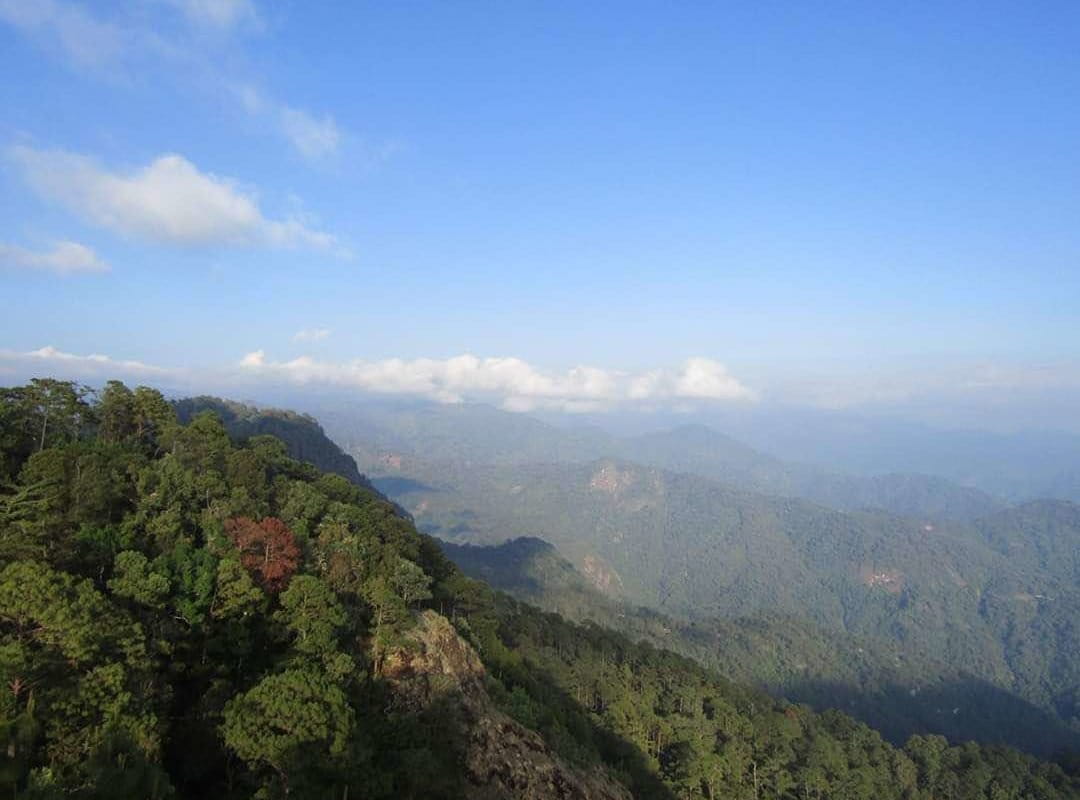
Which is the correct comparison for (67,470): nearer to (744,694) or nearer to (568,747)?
(568,747)

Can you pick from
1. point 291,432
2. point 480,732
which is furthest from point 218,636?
point 291,432

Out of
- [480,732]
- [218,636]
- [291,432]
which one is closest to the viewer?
[218,636]

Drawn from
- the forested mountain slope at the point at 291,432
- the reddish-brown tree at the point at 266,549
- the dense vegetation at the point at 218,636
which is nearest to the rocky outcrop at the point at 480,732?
the dense vegetation at the point at 218,636

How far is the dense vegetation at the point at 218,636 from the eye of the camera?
2120cm

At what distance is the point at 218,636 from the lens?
3097 cm

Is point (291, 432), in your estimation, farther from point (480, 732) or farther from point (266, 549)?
point (480, 732)

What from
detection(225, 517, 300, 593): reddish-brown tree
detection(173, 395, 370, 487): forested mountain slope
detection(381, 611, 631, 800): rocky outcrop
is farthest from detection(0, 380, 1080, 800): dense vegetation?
detection(173, 395, 370, 487): forested mountain slope

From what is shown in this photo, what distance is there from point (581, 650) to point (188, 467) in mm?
65103

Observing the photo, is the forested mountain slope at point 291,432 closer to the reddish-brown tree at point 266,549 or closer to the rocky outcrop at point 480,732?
the reddish-brown tree at point 266,549

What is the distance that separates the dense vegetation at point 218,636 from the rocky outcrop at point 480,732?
42.8 inches

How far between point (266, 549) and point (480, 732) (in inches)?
657

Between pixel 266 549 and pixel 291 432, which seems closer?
pixel 266 549

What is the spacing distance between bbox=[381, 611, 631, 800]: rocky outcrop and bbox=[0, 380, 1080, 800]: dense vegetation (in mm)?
1086

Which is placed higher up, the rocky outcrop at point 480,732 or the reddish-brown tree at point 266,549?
the reddish-brown tree at point 266,549
